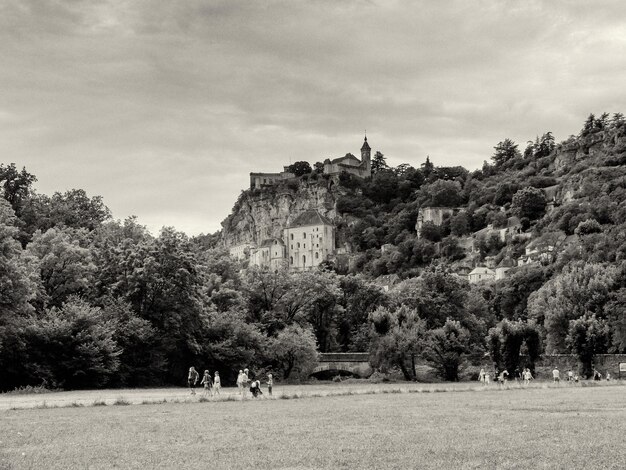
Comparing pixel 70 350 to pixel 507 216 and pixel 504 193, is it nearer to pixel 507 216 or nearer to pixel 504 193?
pixel 507 216

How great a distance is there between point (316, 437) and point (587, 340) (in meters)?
43.6

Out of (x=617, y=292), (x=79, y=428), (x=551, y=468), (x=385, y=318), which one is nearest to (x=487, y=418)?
(x=551, y=468)

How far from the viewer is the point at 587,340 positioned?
55.5 m

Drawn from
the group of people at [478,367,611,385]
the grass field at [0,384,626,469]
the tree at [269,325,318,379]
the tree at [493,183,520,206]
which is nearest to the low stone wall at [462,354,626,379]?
the group of people at [478,367,611,385]

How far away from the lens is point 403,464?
13016mm

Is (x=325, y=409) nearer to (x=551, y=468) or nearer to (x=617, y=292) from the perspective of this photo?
(x=551, y=468)

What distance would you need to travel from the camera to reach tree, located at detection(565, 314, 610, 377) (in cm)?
5525

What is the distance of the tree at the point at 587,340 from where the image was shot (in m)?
55.2

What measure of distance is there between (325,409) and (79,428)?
344 inches

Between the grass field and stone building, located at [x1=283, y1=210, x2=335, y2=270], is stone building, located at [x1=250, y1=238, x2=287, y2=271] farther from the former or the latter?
the grass field

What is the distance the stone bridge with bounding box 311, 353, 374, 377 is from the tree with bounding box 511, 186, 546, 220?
10776 cm

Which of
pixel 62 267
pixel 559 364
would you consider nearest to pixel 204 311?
pixel 62 267

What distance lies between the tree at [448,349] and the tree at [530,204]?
10873 centimetres

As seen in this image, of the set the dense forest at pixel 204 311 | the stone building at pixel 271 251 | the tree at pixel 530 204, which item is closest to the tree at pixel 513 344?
the dense forest at pixel 204 311
